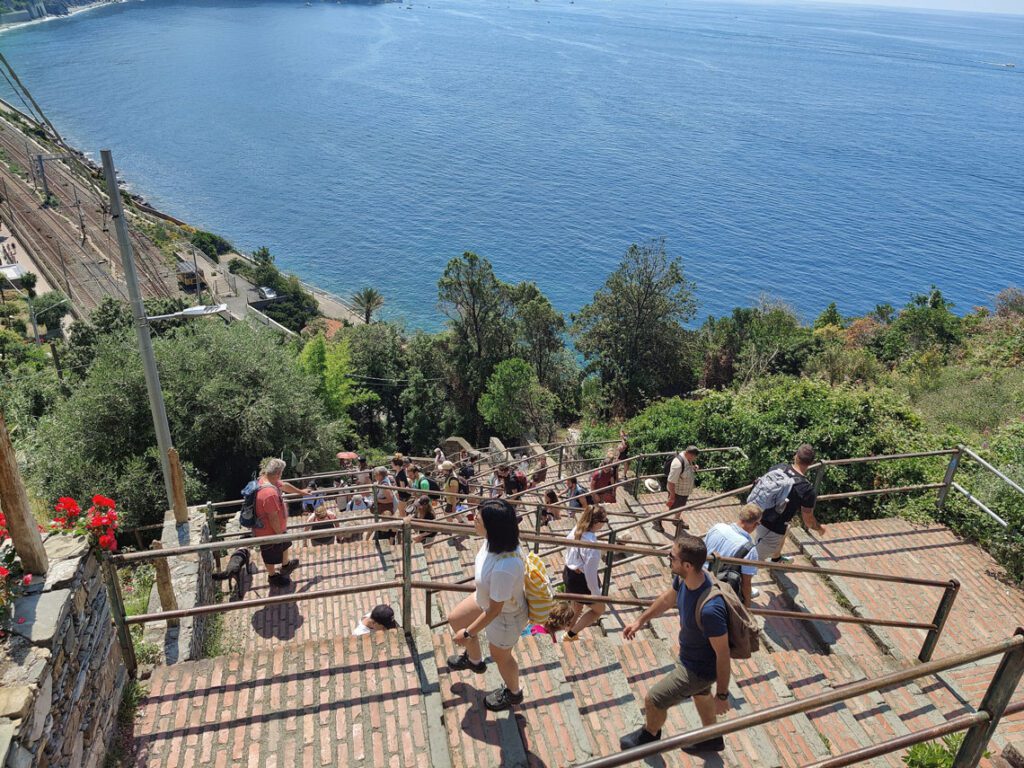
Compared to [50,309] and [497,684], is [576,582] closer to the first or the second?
[497,684]

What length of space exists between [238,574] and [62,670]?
405cm

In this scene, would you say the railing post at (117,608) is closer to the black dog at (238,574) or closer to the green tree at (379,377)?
the black dog at (238,574)

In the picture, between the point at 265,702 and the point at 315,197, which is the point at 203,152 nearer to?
the point at 315,197

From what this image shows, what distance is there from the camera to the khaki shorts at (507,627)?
451 cm

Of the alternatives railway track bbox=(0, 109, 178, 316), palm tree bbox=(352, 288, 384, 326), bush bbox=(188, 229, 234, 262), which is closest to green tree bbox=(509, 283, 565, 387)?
palm tree bbox=(352, 288, 384, 326)

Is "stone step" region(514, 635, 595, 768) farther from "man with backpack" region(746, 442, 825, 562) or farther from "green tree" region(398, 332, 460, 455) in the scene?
"green tree" region(398, 332, 460, 455)

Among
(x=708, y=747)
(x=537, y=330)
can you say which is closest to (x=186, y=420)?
(x=708, y=747)

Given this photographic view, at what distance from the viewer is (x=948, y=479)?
9.02 m

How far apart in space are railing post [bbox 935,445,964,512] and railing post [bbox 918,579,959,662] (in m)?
3.12

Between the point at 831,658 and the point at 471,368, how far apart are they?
3162cm

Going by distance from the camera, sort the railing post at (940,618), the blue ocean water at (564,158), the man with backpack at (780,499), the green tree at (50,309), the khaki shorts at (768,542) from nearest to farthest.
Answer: the railing post at (940,618), the man with backpack at (780,499), the khaki shorts at (768,542), the green tree at (50,309), the blue ocean water at (564,158)

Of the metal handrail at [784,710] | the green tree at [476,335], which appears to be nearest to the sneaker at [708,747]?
the metal handrail at [784,710]

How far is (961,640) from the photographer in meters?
7.03

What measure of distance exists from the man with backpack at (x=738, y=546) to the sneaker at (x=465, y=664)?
2.26 m
